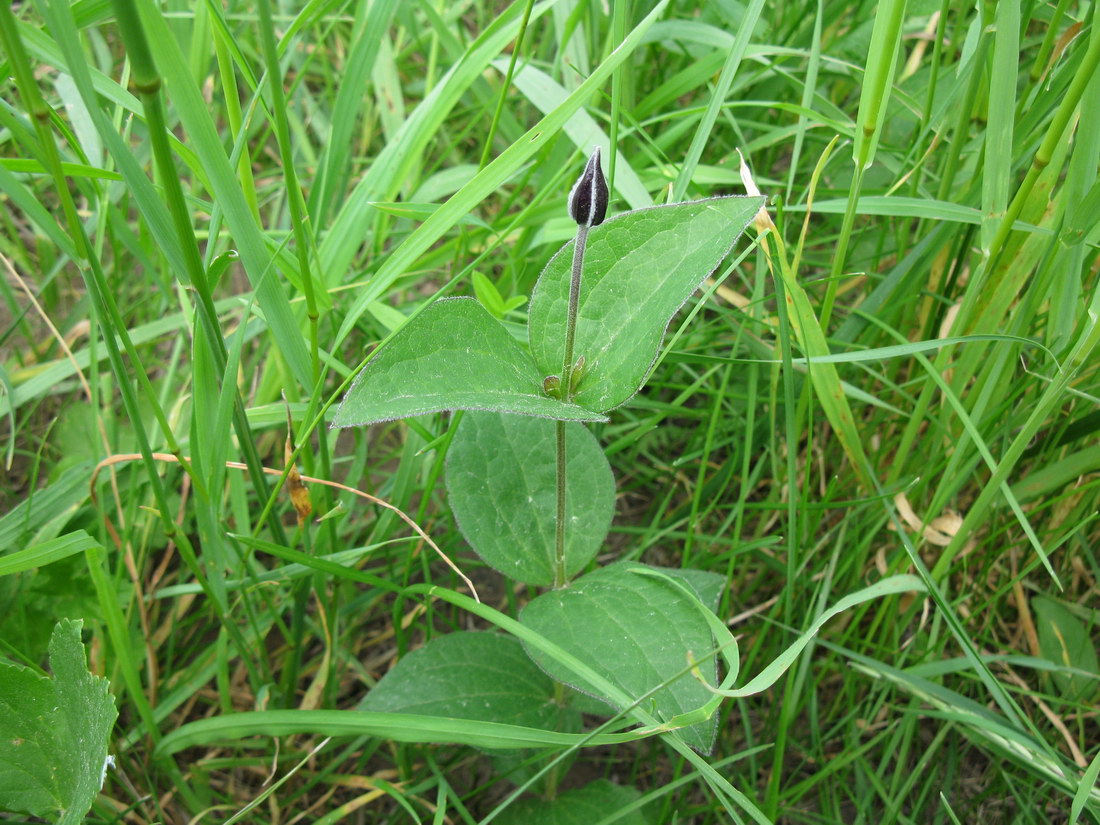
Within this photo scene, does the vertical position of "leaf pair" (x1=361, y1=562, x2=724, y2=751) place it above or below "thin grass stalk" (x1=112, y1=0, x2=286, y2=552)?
below

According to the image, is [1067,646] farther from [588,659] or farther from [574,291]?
[574,291]

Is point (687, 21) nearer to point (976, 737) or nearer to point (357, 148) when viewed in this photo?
point (357, 148)

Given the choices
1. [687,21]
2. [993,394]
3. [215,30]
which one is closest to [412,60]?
[687,21]

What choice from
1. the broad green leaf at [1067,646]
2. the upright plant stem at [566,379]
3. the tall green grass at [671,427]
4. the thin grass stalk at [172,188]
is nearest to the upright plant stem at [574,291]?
the upright plant stem at [566,379]

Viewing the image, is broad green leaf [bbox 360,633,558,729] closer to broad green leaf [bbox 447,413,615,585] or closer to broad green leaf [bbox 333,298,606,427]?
broad green leaf [bbox 447,413,615,585]

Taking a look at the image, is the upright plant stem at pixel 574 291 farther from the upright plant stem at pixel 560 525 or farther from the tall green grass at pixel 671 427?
the tall green grass at pixel 671 427

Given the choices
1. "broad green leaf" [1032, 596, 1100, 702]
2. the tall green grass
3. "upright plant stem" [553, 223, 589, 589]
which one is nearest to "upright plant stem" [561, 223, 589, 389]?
"upright plant stem" [553, 223, 589, 589]

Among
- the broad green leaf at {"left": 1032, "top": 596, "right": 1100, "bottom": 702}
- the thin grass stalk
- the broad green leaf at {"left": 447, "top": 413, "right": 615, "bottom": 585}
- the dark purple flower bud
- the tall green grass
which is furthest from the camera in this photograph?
the broad green leaf at {"left": 1032, "top": 596, "right": 1100, "bottom": 702}
